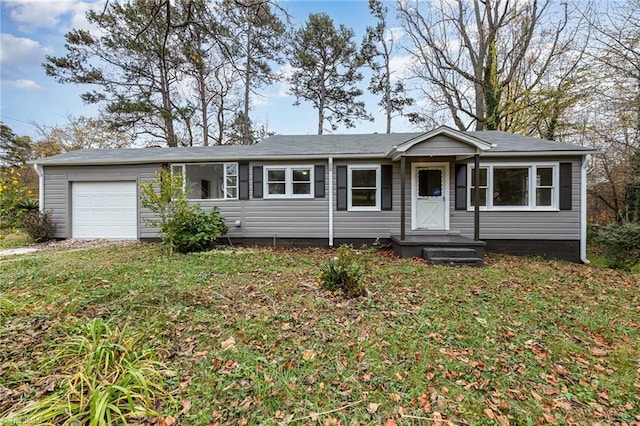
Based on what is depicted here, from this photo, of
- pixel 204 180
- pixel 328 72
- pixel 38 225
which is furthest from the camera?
pixel 328 72

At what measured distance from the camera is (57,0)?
4785 millimetres

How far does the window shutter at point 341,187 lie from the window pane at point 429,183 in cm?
225

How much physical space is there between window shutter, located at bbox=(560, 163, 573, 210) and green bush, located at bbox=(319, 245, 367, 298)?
7.25 m

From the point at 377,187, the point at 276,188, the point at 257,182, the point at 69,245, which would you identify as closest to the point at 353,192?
the point at 377,187

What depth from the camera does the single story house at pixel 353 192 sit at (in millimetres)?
7785

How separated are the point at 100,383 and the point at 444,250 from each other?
642 centimetres

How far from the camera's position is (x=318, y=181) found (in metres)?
8.46

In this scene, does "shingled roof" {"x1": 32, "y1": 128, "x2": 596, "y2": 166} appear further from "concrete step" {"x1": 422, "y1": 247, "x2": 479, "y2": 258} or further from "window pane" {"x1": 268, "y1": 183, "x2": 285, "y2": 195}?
"concrete step" {"x1": 422, "y1": 247, "x2": 479, "y2": 258}

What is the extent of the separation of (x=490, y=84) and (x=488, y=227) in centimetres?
968

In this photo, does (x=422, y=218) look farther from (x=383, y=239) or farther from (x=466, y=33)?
(x=466, y=33)

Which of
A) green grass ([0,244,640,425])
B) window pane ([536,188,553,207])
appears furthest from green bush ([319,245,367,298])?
window pane ([536,188,553,207])

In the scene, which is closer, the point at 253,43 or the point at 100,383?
the point at 100,383

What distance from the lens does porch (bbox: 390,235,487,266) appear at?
6317mm

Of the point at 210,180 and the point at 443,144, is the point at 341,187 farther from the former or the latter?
the point at 210,180
